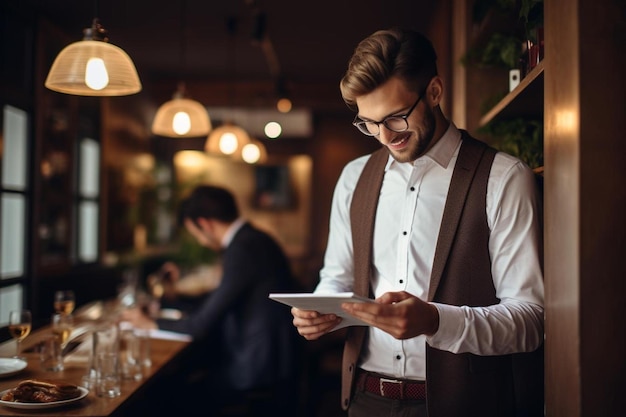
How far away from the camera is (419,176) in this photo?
83.0 inches

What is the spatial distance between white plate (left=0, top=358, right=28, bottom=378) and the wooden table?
0.08ft

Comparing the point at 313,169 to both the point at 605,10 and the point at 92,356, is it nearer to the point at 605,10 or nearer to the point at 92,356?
the point at 92,356

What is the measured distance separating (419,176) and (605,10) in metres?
0.74

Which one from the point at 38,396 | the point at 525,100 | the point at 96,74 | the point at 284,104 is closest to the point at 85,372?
the point at 38,396

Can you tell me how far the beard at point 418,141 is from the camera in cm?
203

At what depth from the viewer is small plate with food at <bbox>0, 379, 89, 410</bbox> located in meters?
2.09

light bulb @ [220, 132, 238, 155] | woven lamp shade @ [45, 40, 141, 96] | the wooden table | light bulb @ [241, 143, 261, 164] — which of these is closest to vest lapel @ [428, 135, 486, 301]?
the wooden table

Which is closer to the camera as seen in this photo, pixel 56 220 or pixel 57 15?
pixel 57 15

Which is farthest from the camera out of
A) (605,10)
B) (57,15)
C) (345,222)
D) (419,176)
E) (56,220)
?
(56,220)

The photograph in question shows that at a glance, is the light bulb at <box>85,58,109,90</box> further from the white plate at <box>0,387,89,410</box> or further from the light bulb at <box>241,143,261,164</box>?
the light bulb at <box>241,143,261,164</box>

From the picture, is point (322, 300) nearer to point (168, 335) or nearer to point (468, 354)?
point (468, 354)

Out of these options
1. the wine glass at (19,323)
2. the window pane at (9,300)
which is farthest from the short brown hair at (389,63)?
the window pane at (9,300)

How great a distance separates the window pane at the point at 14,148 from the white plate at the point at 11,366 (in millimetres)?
2380

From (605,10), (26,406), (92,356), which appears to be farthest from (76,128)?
(605,10)
